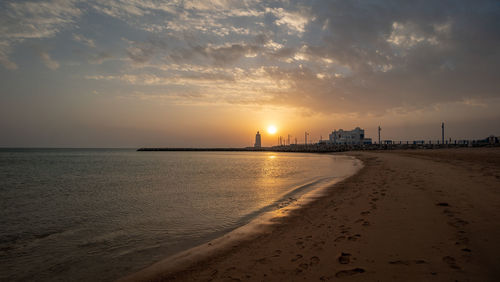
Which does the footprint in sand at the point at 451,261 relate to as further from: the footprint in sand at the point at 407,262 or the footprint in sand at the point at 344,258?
the footprint in sand at the point at 344,258

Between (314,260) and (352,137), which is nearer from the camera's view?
(314,260)

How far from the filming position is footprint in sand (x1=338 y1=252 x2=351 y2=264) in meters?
4.31

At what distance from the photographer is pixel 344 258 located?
4453mm

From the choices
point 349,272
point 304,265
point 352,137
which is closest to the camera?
point 349,272

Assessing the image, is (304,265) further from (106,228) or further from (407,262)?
(106,228)

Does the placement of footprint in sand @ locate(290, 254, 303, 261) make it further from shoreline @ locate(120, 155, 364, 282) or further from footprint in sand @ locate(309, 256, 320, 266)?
shoreline @ locate(120, 155, 364, 282)

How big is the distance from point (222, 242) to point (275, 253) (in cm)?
174

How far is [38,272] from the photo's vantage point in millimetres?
5164

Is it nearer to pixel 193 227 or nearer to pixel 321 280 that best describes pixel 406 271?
pixel 321 280

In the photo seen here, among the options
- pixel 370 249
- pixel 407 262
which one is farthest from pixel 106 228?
pixel 407 262

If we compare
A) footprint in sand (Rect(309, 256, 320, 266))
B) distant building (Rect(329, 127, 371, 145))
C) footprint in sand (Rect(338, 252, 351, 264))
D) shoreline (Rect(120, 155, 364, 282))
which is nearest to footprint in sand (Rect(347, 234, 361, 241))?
footprint in sand (Rect(338, 252, 351, 264))

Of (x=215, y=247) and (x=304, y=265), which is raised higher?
(x=304, y=265)

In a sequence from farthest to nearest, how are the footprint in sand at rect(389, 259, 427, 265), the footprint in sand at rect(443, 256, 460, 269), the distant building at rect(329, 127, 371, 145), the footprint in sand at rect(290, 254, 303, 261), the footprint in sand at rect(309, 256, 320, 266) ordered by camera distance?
the distant building at rect(329, 127, 371, 145), the footprint in sand at rect(290, 254, 303, 261), the footprint in sand at rect(309, 256, 320, 266), the footprint in sand at rect(389, 259, 427, 265), the footprint in sand at rect(443, 256, 460, 269)

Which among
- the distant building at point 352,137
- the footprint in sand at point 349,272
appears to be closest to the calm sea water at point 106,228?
the footprint in sand at point 349,272
